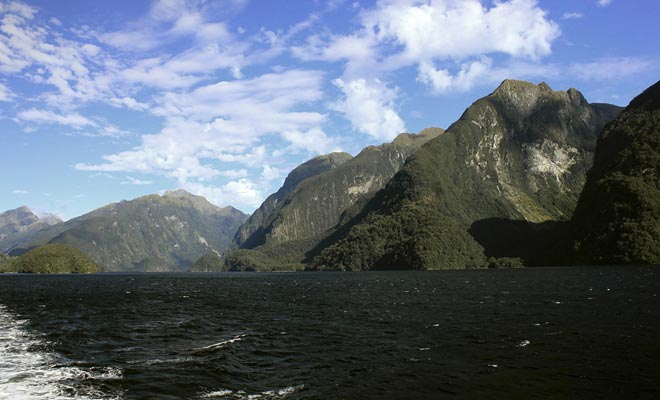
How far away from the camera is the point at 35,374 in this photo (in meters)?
28.8

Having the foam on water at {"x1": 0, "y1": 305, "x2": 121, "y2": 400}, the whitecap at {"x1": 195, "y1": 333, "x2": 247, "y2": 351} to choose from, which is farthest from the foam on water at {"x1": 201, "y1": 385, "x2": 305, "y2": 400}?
the whitecap at {"x1": 195, "y1": 333, "x2": 247, "y2": 351}

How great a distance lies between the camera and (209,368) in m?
31.0

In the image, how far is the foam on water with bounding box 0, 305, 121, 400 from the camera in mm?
24391

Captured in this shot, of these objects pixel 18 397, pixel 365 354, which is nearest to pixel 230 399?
pixel 18 397

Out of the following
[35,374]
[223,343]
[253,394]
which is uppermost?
[35,374]

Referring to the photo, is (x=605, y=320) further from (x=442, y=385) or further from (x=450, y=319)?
(x=442, y=385)

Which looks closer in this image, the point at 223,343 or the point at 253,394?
the point at 253,394

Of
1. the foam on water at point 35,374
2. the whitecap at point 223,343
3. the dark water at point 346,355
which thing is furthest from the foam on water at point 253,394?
the whitecap at point 223,343

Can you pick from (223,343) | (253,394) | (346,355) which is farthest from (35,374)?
(346,355)

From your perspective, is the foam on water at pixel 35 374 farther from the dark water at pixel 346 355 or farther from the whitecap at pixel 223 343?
the whitecap at pixel 223 343

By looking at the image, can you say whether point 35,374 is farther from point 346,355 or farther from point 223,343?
point 346,355

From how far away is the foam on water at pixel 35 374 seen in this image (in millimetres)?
24391

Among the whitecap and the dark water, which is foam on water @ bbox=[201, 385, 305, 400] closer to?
the dark water

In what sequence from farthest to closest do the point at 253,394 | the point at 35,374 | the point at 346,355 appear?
the point at 346,355 → the point at 35,374 → the point at 253,394
